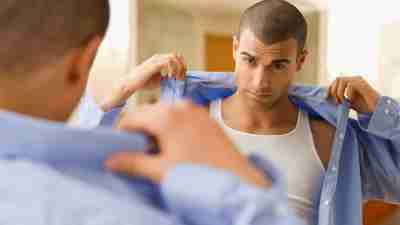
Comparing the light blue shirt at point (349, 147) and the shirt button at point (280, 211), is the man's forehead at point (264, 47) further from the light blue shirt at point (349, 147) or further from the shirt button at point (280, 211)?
the shirt button at point (280, 211)

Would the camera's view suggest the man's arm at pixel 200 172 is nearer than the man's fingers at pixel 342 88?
Yes

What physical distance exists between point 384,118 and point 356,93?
0.07 m

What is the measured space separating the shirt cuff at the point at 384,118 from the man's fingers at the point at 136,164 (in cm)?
71

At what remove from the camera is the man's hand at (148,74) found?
1.04 metres

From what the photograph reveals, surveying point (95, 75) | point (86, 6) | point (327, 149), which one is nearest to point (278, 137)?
point (327, 149)

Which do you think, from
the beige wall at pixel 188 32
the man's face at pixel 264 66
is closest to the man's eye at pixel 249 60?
the man's face at pixel 264 66

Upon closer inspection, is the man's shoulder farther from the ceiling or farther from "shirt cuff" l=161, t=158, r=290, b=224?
the ceiling

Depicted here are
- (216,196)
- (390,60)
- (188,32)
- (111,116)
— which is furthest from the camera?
(188,32)

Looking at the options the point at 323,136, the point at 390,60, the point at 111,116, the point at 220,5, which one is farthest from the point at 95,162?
the point at 220,5

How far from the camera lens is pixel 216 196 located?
1.24 ft

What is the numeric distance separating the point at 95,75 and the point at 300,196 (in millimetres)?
902

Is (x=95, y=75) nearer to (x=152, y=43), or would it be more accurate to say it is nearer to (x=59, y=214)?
(x=152, y=43)

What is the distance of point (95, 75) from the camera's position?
1733mm

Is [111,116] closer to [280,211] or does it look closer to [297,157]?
[297,157]
